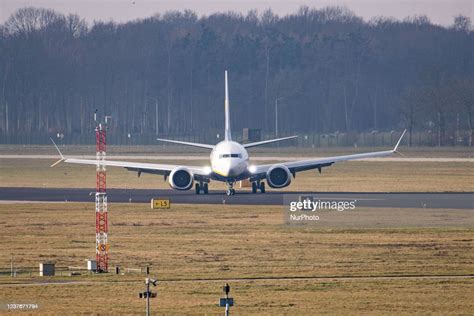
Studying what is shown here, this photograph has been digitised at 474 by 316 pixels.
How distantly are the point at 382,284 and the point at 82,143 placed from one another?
11043cm

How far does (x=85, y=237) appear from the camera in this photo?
53.1 m

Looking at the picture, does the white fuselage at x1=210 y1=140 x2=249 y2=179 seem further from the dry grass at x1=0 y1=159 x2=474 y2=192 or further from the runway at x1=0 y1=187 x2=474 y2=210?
the dry grass at x1=0 y1=159 x2=474 y2=192

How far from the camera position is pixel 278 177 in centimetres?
7381

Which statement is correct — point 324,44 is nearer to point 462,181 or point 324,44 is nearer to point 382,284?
point 462,181

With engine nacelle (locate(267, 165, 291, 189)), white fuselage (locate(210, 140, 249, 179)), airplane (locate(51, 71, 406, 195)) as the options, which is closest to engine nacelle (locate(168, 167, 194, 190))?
airplane (locate(51, 71, 406, 195))

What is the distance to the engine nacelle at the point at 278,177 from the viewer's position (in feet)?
242

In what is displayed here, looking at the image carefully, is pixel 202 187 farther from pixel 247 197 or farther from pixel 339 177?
pixel 339 177

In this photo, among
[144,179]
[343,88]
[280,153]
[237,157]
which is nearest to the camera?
[237,157]

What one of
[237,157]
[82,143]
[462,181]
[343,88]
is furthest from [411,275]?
[343,88]

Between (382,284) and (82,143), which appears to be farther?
(82,143)

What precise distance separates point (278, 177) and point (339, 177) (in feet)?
55.8

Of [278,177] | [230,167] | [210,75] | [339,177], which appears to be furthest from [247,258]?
[210,75]

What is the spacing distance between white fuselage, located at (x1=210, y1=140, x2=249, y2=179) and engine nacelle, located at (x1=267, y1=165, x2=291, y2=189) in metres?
1.79

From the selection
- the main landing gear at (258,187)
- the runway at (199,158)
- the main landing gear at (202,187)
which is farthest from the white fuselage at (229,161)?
the runway at (199,158)
